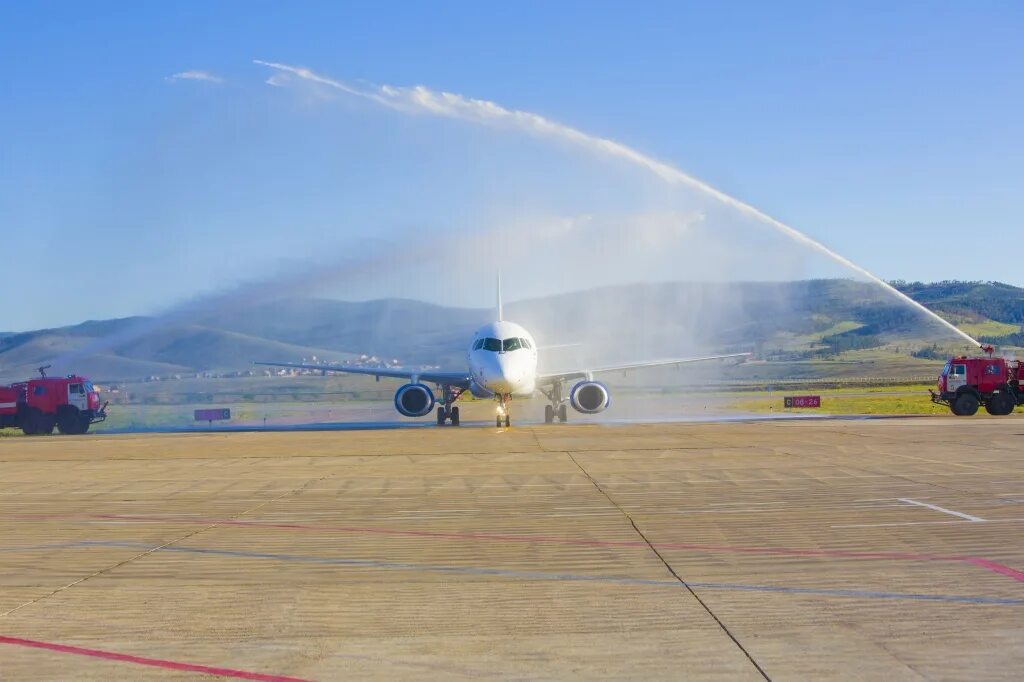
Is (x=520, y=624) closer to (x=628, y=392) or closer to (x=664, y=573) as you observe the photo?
(x=664, y=573)

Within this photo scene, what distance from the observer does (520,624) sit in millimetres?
9500

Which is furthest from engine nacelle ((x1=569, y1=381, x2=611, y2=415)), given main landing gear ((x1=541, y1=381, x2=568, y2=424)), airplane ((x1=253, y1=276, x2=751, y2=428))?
main landing gear ((x1=541, y1=381, x2=568, y2=424))

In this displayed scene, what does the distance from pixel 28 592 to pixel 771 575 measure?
8.41 m

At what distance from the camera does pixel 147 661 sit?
333 inches

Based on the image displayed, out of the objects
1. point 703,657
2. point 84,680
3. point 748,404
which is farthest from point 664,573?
point 748,404

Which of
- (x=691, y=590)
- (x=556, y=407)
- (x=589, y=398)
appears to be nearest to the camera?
(x=691, y=590)

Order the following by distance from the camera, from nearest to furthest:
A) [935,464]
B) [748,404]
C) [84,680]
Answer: [84,680], [935,464], [748,404]

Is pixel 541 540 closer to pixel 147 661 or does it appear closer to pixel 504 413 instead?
pixel 147 661

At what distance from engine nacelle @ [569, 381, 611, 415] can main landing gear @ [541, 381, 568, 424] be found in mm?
1919

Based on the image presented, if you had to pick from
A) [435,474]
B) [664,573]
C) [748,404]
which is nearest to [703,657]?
[664,573]

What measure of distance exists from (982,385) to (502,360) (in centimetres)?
2417

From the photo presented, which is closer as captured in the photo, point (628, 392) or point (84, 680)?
point (84, 680)

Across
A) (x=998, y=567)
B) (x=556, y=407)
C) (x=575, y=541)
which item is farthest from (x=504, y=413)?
(x=998, y=567)

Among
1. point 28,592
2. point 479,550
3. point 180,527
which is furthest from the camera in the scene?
point 180,527
